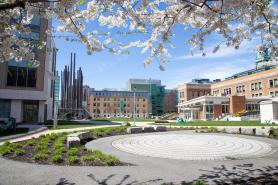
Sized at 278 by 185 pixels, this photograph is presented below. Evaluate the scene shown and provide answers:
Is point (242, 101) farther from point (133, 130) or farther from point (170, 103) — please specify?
point (170, 103)

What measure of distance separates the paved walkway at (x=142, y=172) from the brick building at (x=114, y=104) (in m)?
135

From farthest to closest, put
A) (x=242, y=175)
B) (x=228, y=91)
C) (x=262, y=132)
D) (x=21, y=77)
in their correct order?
(x=228, y=91)
(x=21, y=77)
(x=262, y=132)
(x=242, y=175)

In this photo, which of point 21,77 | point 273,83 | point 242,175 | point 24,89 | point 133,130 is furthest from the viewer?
point 273,83

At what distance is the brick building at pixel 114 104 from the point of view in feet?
481

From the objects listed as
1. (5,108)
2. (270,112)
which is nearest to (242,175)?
(270,112)

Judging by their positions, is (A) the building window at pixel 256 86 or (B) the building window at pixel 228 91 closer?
(A) the building window at pixel 256 86

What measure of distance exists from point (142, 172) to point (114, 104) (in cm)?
14166

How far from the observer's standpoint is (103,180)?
762cm

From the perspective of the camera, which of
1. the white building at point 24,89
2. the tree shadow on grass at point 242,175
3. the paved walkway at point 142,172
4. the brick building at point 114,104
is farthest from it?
the brick building at point 114,104

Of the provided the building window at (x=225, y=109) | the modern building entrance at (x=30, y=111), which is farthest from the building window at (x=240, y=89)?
the modern building entrance at (x=30, y=111)

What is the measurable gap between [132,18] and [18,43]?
301cm

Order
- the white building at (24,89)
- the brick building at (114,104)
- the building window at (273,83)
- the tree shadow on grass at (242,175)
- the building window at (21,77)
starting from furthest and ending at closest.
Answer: the brick building at (114,104) → the building window at (273,83) → the building window at (21,77) → the white building at (24,89) → the tree shadow on grass at (242,175)

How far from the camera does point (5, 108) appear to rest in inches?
1614

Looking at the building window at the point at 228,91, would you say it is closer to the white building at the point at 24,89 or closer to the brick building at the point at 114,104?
the brick building at the point at 114,104
